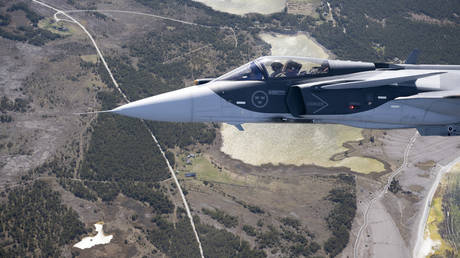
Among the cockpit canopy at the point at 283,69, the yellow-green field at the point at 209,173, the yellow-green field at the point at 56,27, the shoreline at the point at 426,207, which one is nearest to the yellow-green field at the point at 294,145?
the yellow-green field at the point at 209,173

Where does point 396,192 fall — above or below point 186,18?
below

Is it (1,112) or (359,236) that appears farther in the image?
(1,112)

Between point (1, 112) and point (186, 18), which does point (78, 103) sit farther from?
point (186, 18)

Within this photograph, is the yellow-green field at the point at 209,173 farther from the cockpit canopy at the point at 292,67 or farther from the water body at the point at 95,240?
the cockpit canopy at the point at 292,67

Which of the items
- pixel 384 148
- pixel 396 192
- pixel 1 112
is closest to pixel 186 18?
pixel 1 112

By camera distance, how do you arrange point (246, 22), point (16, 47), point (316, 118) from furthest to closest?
point (246, 22) → point (16, 47) → point (316, 118)

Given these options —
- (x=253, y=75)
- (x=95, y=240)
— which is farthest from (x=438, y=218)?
(x=95, y=240)

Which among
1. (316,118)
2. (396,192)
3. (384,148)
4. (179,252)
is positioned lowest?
(179,252)

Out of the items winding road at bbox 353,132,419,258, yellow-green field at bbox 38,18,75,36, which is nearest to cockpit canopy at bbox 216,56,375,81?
winding road at bbox 353,132,419,258
